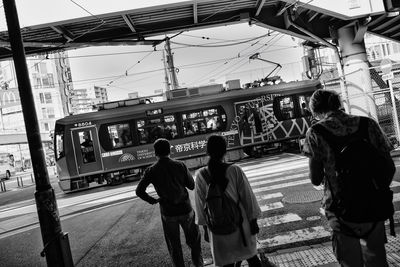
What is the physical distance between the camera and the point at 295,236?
5.75 metres

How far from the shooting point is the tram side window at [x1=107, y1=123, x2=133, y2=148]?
17.4 metres

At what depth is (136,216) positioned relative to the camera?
9062 millimetres

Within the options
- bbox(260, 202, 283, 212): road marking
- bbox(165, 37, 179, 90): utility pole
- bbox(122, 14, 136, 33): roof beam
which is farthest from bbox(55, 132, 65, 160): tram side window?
bbox(260, 202, 283, 212): road marking

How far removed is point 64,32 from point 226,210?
13595mm

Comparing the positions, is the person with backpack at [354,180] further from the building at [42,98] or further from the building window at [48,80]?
the building window at [48,80]

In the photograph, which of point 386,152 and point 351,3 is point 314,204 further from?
point 351,3

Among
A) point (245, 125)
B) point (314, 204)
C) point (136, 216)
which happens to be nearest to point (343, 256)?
point (314, 204)

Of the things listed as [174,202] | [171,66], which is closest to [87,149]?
[171,66]

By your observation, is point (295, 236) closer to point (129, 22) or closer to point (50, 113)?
point (129, 22)

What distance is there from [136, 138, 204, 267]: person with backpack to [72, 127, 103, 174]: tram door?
1346 centimetres

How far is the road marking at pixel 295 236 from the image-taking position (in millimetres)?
5547

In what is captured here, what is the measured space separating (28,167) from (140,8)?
68.9 meters

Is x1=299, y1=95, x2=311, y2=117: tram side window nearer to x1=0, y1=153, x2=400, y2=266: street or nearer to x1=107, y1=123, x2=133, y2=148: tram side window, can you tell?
x1=0, y1=153, x2=400, y2=266: street

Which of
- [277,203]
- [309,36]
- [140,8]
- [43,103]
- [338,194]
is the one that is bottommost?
[277,203]
